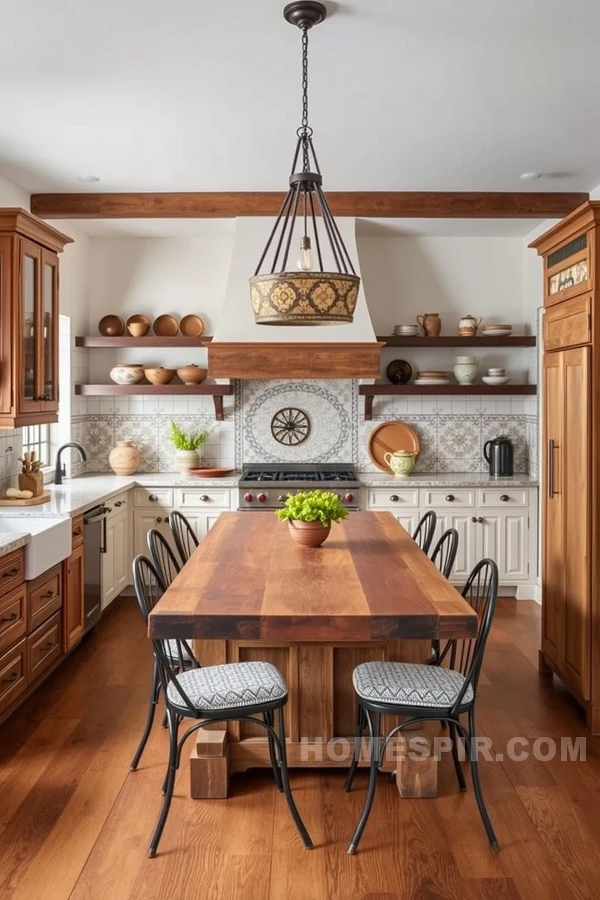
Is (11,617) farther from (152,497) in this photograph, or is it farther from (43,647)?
(152,497)

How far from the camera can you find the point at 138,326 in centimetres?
625

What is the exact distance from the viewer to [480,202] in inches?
200

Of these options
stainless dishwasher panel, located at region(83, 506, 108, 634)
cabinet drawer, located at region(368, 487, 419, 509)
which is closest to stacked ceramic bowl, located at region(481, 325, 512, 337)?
cabinet drawer, located at region(368, 487, 419, 509)

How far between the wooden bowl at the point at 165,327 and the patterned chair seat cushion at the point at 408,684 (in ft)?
13.1

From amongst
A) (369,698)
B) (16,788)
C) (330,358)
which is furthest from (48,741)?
(330,358)

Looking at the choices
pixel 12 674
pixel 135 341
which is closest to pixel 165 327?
pixel 135 341

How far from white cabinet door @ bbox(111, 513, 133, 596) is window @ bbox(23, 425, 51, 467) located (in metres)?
0.73

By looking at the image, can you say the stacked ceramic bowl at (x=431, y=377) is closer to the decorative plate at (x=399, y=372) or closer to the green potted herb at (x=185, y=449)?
the decorative plate at (x=399, y=372)

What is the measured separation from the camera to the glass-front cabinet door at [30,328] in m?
4.28

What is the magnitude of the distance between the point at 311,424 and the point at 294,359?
0.98m

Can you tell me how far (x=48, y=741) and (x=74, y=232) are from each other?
389 centimetres

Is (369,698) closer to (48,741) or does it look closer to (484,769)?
(484,769)

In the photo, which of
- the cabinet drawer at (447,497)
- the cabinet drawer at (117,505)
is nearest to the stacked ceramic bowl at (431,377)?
the cabinet drawer at (447,497)

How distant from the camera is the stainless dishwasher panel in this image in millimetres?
4801
